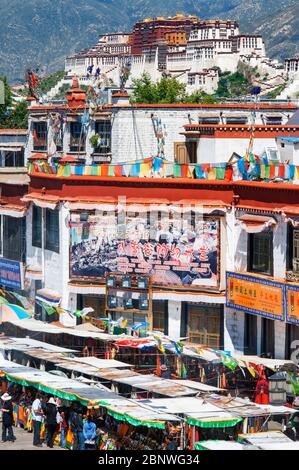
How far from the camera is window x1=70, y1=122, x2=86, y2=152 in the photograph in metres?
61.7

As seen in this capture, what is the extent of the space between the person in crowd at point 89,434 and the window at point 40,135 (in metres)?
33.2

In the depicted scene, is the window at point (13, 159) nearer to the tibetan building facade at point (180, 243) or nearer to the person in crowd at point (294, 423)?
the tibetan building facade at point (180, 243)

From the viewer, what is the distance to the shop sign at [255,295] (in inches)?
1506

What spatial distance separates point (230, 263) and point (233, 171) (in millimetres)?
2687

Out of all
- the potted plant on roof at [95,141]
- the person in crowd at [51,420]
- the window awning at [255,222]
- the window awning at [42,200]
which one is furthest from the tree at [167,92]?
the person in crowd at [51,420]

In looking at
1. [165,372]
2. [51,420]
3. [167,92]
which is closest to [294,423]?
[51,420]

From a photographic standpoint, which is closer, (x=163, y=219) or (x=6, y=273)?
(x=163, y=219)

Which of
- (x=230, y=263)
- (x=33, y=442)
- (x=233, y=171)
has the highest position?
(x=233, y=171)

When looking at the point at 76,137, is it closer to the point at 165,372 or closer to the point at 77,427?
the point at 165,372

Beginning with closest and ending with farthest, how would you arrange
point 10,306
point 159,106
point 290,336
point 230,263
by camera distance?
point 290,336 < point 230,263 < point 10,306 < point 159,106

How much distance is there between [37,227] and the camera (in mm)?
48281

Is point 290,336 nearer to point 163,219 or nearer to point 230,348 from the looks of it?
point 230,348

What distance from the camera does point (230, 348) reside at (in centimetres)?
4100
